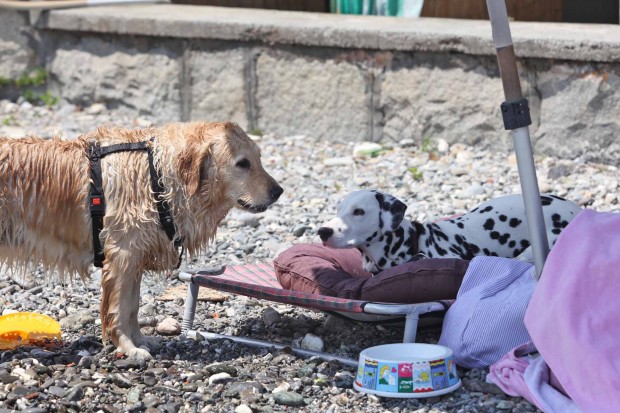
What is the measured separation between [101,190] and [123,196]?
12cm

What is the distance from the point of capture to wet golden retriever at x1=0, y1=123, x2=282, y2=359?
487cm

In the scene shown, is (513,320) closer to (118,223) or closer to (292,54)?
(118,223)

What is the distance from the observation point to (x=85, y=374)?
475 cm

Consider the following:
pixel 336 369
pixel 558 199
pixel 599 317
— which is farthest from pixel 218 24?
pixel 599 317

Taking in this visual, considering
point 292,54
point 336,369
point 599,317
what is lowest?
point 336,369

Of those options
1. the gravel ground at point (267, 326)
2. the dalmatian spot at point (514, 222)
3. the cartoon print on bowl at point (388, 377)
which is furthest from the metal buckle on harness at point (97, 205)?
the dalmatian spot at point (514, 222)

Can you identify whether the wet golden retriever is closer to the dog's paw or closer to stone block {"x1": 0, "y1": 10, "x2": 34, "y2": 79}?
the dog's paw

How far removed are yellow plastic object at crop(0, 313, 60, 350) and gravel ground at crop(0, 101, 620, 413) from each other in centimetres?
9

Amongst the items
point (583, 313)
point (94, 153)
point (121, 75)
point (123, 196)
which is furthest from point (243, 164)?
point (121, 75)

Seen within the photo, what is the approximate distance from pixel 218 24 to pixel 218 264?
3.75 meters

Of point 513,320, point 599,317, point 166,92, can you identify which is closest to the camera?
point 599,317

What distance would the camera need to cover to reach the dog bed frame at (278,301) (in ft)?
15.4

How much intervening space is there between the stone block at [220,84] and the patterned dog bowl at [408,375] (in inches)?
228

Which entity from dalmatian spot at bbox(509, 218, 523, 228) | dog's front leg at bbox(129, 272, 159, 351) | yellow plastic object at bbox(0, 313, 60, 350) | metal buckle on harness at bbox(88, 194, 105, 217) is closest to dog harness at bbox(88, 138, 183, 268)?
metal buckle on harness at bbox(88, 194, 105, 217)
